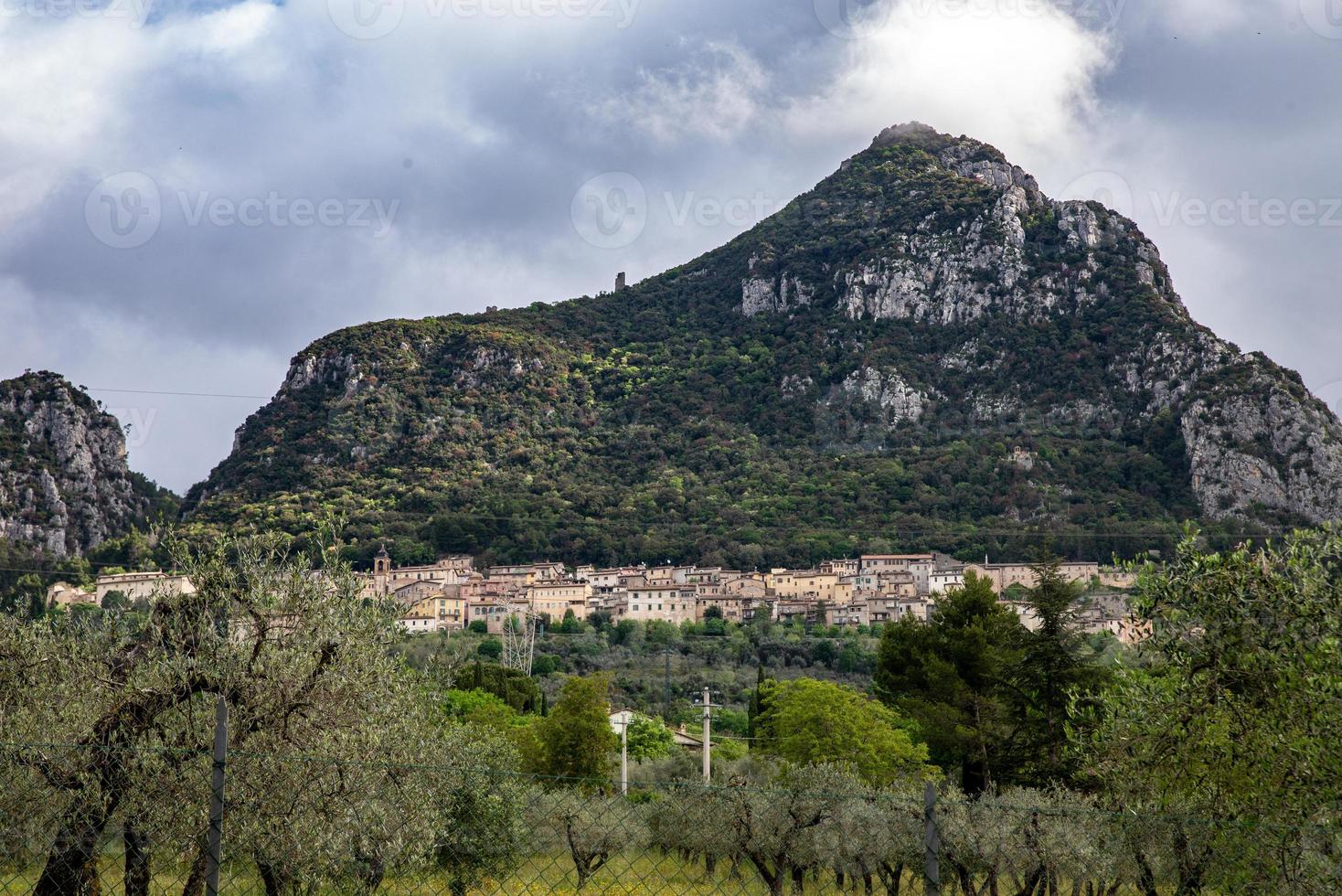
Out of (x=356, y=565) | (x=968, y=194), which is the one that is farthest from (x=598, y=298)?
(x=356, y=565)

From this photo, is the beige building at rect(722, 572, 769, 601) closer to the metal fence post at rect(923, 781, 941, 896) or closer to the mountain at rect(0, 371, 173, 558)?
the mountain at rect(0, 371, 173, 558)

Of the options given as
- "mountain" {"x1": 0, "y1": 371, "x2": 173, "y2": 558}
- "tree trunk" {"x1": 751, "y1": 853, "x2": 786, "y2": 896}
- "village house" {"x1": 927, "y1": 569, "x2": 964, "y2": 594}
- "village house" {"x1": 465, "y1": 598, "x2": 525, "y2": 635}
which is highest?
"mountain" {"x1": 0, "y1": 371, "x2": 173, "y2": 558}

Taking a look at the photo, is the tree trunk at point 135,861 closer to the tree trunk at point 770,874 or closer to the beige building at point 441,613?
the tree trunk at point 770,874

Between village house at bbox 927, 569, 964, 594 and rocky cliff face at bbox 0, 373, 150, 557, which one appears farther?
rocky cliff face at bbox 0, 373, 150, 557

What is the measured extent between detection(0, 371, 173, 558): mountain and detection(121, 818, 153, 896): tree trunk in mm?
111231

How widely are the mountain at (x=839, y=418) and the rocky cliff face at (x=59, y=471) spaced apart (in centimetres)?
1020

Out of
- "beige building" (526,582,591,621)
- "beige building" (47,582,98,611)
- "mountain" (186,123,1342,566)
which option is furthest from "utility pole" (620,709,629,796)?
"mountain" (186,123,1342,566)

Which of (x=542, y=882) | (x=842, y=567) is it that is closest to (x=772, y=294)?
(x=842, y=567)

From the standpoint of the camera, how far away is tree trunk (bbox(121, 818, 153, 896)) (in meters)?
10.9

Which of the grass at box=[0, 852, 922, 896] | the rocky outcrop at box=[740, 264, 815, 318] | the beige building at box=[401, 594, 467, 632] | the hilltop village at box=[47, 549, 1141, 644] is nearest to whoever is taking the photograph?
the grass at box=[0, 852, 922, 896]

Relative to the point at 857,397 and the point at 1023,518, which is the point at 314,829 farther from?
the point at 857,397

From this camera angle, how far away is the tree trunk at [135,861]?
10.9 m

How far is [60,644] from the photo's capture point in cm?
1611

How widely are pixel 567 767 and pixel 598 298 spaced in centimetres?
16581
